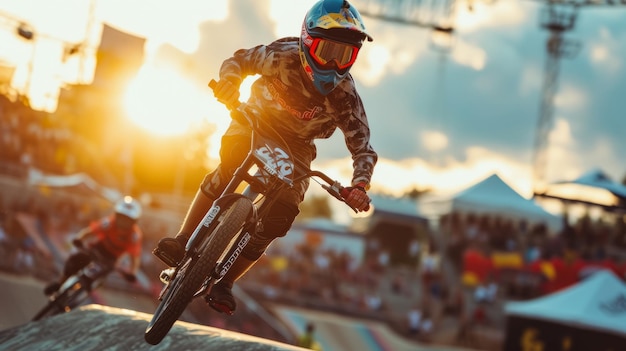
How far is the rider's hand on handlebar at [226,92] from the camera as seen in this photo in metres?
6.68

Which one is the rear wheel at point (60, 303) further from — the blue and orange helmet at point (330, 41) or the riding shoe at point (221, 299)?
the blue and orange helmet at point (330, 41)

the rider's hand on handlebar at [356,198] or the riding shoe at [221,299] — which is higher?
the rider's hand on handlebar at [356,198]

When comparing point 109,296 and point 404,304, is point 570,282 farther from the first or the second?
point 109,296

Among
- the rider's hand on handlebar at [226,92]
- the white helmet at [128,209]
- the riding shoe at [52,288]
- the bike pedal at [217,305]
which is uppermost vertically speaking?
the rider's hand on handlebar at [226,92]

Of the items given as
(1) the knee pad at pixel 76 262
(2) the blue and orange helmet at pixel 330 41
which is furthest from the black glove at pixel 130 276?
(2) the blue and orange helmet at pixel 330 41

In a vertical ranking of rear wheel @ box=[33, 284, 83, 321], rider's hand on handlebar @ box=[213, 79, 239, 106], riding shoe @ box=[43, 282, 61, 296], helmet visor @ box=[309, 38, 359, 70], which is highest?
helmet visor @ box=[309, 38, 359, 70]

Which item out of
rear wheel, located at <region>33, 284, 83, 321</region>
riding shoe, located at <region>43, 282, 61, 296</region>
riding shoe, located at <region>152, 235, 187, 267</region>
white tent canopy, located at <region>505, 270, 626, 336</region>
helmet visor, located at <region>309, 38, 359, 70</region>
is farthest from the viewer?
white tent canopy, located at <region>505, 270, 626, 336</region>

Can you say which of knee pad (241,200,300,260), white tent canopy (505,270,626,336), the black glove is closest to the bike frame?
knee pad (241,200,300,260)

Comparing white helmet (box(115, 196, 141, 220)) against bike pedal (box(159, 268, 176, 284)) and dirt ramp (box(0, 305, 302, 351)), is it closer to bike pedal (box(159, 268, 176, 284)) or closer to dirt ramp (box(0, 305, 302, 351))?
dirt ramp (box(0, 305, 302, 351))

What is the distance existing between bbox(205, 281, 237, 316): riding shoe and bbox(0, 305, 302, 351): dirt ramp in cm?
159

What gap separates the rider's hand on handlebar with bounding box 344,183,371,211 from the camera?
6.61 m

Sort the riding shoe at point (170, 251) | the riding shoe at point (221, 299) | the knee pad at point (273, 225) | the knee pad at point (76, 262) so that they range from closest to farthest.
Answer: the riding shoe at point (170, 251), the riding shoe at point (221, 299), the knee pad at point (273, 225), the knee pad at point (76, 262)

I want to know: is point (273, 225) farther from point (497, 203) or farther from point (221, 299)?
point (497, 203)

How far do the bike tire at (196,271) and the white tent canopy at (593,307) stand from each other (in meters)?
14.8
